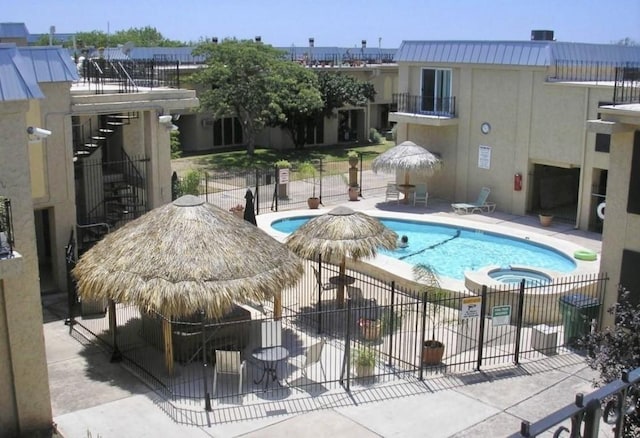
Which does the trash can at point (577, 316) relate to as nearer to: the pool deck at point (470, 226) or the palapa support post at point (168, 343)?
the pool deck at point (470, 226)

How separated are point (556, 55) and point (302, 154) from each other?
72.4 feet

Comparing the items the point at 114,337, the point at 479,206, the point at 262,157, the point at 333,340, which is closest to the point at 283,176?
the point at 479,206

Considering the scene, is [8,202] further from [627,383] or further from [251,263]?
[627,383]

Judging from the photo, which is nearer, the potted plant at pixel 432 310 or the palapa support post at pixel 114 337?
the potted plant at pixel 432 310

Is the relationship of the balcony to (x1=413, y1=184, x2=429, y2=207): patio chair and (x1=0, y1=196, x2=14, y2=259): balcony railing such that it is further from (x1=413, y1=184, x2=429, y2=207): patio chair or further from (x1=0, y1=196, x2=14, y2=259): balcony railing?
(x1=0, y1=196, x2=14, y2=259): balcony railing

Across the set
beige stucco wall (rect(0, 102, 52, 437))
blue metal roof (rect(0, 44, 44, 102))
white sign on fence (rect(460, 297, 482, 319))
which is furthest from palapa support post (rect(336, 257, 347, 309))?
blue metal roof (rect(0, 44, 44, 102))

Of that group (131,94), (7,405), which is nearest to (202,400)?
(7,405)

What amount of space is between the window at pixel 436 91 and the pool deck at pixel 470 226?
4.09 metres

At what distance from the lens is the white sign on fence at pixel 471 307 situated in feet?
46.8

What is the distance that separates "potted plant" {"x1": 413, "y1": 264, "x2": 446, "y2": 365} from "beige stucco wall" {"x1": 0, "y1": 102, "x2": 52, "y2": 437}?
6.99 m

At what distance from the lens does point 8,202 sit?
35.4 feet

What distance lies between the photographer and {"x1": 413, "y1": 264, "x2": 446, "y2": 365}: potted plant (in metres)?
14.9

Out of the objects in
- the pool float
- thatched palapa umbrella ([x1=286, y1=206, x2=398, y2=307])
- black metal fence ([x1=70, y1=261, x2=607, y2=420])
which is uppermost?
thatched palapa umbrella ([x1=286, y1=206, x2=398, y2=307])

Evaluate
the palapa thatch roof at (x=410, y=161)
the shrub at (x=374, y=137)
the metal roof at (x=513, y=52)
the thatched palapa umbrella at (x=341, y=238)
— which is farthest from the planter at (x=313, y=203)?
the shrub at (x=374, y=137)
